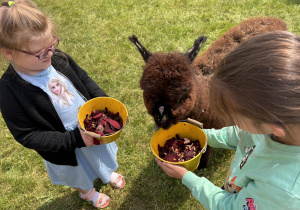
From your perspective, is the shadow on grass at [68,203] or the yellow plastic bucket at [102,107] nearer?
the yellow plastic bucket at [102,107]

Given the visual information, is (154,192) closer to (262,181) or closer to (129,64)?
(262,181)

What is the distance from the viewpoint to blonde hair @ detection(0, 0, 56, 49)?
168 centimetres

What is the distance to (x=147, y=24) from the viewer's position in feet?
18.9

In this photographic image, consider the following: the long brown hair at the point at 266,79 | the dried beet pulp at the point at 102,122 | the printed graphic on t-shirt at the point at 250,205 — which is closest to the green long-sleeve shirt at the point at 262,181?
the printed graphic on t-shirt at the point at 250,205

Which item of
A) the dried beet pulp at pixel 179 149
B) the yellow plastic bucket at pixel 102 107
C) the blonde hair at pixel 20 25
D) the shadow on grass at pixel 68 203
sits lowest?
the shadow on grass at pixel 68 203

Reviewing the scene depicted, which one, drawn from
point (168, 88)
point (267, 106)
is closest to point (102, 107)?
point (168, 88)

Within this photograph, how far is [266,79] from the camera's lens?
3.50ft

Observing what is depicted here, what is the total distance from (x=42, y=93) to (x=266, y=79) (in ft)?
5.52

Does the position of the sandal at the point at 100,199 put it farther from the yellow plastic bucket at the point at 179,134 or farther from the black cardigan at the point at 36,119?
the yellow plastic bucket at the point at 179,134

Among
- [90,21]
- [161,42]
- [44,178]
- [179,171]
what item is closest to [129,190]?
[44,178]

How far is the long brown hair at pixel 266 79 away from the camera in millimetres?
1039

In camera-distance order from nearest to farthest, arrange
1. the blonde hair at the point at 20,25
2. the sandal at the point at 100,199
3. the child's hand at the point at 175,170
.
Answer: the blonde hair at the point at 20,25, the child's hand at the point at 175,170, the sandal at the point at 100,199

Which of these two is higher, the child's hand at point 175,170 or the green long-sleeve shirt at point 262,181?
the green long-sleeve shirt at point 262,181

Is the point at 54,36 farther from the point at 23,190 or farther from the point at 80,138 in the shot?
the point at 23,190
